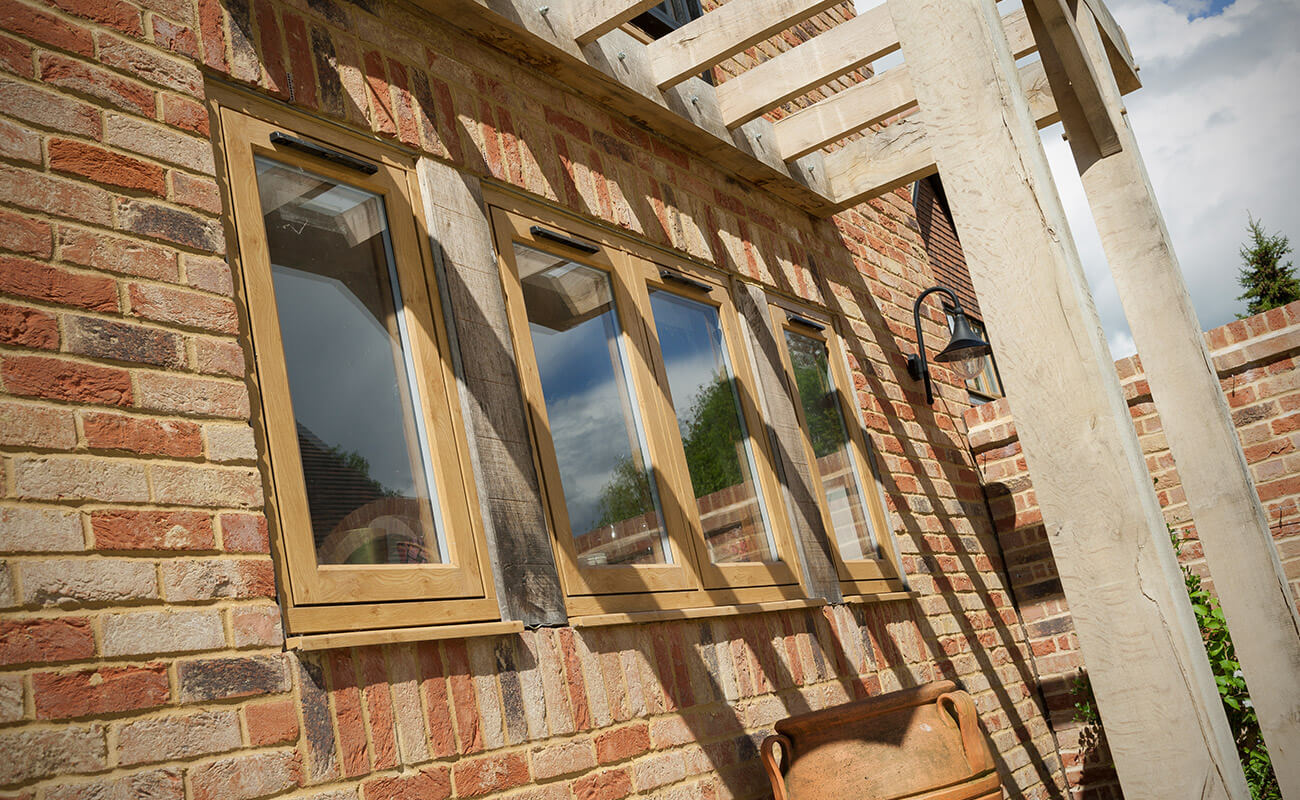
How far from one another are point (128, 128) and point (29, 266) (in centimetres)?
40

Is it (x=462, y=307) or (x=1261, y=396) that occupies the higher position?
(x=462, y=307)

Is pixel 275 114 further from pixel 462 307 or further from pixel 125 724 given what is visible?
pixel 125 724

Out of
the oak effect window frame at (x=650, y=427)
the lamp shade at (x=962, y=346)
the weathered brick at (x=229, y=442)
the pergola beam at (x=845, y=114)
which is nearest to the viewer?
the weathered brick at (x=229, y=442)

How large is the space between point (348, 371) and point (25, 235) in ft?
2.48

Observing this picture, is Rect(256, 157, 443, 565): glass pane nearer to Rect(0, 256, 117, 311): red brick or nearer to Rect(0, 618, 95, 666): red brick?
Rect(0, 256, 117, 311): red brick

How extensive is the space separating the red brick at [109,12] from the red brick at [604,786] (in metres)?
1.92

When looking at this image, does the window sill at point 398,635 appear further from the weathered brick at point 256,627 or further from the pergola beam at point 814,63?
the pergola beam at point 814,63

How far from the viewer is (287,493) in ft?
7.13

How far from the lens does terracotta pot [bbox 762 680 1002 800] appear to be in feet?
9.64

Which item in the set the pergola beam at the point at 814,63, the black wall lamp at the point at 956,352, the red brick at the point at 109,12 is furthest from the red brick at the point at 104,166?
the black wall lamp at the point at 956,352

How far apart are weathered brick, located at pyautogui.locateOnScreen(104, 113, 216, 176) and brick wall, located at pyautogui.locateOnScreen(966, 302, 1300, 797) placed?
12.9 feet

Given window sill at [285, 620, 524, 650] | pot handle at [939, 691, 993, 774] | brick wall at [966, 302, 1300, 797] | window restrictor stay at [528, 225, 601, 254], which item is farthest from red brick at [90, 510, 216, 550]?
brick wall at [966, 302, 1300, 797]

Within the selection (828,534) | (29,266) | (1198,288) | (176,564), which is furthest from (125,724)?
(1198,288)

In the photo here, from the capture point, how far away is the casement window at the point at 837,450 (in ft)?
14.0
